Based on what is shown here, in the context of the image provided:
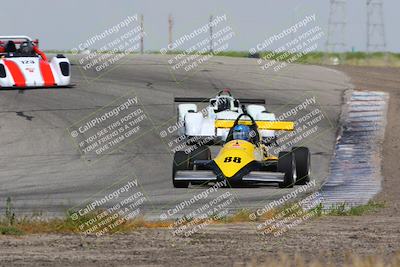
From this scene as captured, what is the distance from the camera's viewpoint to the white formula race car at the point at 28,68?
33.8m

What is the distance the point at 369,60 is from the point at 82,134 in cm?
3904

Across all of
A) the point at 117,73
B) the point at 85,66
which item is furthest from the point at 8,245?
the point at 85,66

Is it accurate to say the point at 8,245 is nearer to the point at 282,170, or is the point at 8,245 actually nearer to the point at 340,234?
the point at 340,234

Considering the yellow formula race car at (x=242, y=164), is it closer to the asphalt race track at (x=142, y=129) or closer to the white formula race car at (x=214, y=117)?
the asphalt race track at (x=142, y=129)

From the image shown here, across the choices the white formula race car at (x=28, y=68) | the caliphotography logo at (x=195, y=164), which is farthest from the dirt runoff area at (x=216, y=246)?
the white formula race car at (x=28, y=68)

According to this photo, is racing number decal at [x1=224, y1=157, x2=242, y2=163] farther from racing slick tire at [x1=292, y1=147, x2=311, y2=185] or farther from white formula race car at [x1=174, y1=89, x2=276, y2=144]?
white formula race car at [x1=174, y1=89, x2=276, y2=144]

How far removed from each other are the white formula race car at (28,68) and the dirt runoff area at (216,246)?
60.7ft

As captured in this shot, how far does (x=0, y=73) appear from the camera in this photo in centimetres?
3381

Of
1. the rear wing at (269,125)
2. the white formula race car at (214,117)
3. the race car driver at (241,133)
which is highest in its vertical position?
the race car driver at (241,133)

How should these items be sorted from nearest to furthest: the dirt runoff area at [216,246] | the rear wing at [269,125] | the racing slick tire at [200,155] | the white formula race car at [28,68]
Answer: the dirt runoff area at [216,246] < the racing slick tire at [200,155] < the rear wing at [269,125] < the white formula race car at [28,68]

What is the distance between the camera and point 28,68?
34.0 meters

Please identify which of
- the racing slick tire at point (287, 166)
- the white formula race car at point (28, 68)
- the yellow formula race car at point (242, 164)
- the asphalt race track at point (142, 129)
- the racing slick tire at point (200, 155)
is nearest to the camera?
the yellow formula race car at point (242, 164)

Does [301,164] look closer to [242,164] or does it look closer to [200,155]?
[242,164]

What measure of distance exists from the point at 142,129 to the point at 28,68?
6.32m
